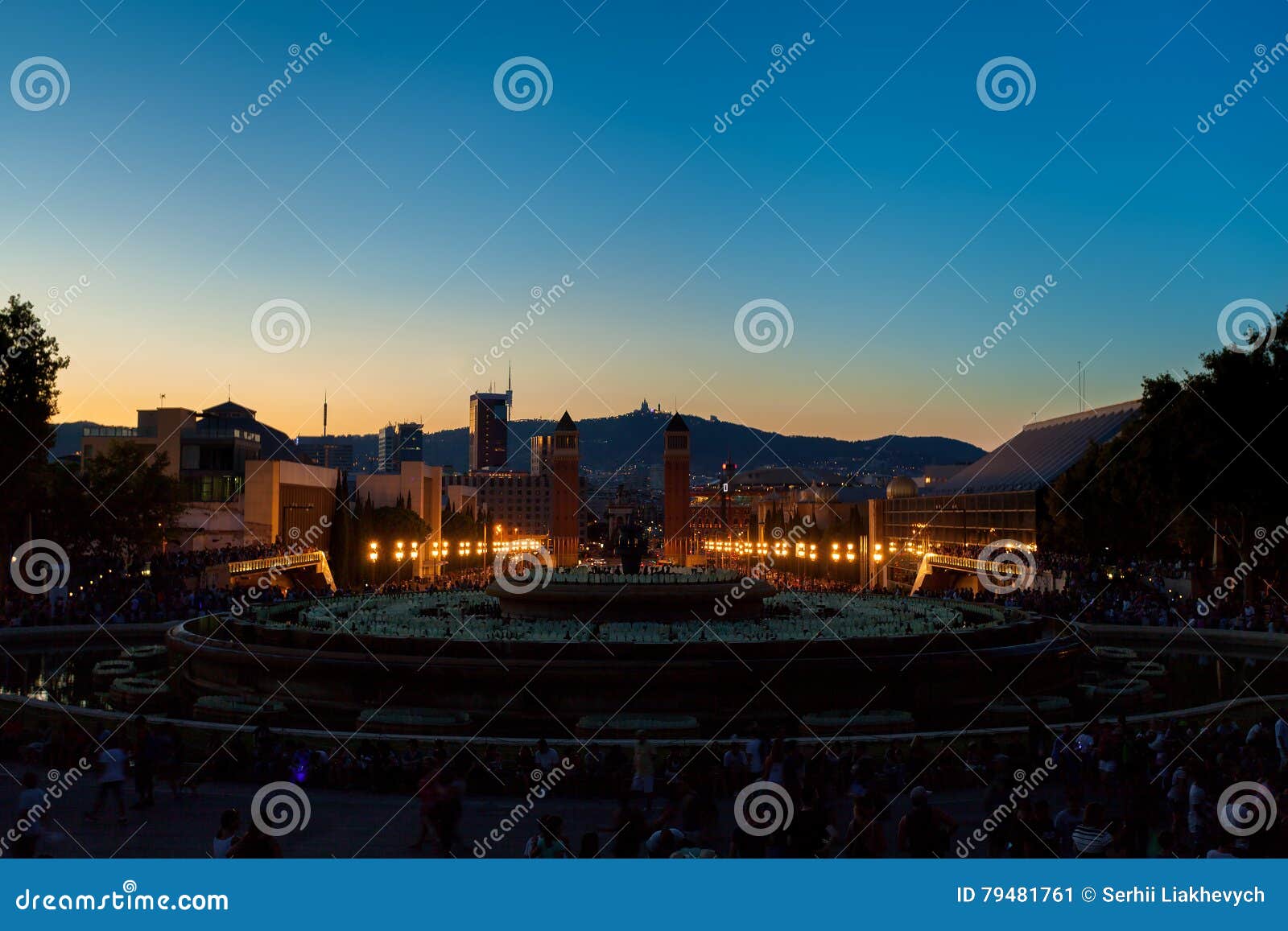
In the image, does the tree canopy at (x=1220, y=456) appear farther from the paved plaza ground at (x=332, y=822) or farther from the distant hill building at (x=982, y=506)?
the paved plaza ground at (x=332, y=822)

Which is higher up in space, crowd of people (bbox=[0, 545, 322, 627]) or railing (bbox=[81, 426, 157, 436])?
railing (bbox=[81, 426, 157, 436])

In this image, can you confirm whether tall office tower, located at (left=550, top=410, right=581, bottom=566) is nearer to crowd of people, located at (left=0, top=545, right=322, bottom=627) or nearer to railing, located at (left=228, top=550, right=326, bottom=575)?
railing, located at (left=228, top=550, right=326, bottom=575)

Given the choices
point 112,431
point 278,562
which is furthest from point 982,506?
point 112,431

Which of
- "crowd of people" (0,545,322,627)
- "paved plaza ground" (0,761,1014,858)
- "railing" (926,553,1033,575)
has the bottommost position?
"paved plaza ground" (0,761,1014,858)

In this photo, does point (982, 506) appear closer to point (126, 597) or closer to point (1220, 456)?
point (1220, 456)

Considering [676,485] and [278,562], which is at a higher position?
[676,485]

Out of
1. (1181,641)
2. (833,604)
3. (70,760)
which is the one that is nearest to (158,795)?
(70,760)

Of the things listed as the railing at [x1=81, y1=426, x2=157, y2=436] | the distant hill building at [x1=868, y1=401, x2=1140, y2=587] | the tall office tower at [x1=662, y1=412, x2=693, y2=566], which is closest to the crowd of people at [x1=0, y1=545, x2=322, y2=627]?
the distant hill building at [x1=868, y1=401, x2=1140, y2=587]

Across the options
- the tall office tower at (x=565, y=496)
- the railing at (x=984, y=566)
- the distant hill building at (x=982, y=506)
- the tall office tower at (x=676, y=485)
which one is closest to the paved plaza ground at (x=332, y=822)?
the railing at (x=984, y=566)
